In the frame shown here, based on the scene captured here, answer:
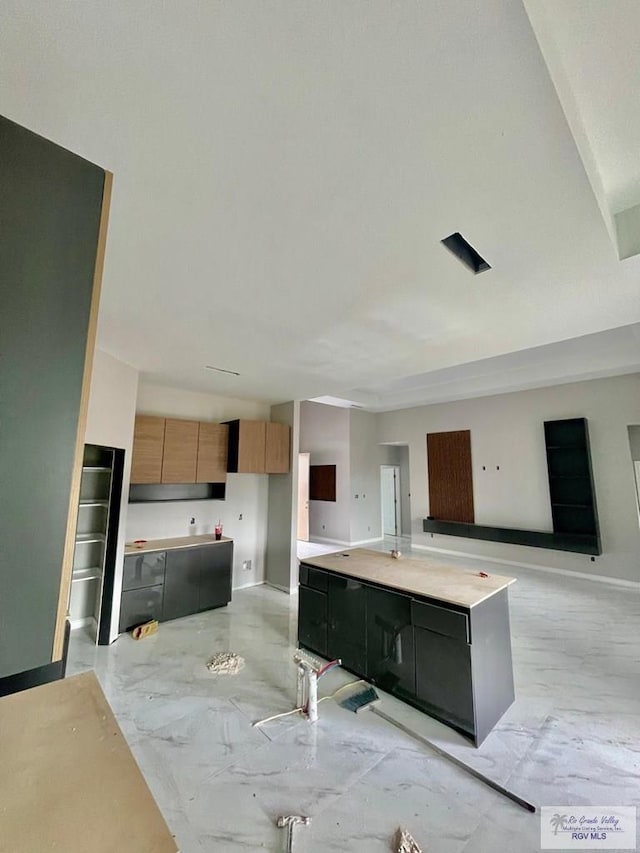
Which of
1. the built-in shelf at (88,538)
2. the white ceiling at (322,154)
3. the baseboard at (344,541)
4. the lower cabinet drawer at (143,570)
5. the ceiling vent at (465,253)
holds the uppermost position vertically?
the ceiling vent at (465,253)

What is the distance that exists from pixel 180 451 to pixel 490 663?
3839mm

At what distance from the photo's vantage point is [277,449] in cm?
520

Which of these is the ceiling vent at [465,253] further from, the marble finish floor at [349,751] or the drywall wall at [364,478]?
the drywall wall at [364,478]

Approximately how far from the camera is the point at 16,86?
107 cm

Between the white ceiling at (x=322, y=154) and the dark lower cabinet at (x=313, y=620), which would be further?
the dark lower cabinet at (x=313, y=620)

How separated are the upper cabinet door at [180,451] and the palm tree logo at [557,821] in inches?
163

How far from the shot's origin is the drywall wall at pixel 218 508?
4480 millimetres

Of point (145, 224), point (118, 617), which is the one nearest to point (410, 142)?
point (145, 224)

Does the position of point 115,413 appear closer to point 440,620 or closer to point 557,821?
point 440,620

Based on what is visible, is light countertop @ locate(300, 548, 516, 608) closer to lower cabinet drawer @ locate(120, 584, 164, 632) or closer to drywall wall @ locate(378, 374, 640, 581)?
lower cabinet drawer @ locate(120, 584, 164, 632)

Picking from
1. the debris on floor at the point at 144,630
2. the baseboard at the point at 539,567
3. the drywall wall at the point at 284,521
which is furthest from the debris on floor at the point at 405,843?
the baseboard at the point at 539,567

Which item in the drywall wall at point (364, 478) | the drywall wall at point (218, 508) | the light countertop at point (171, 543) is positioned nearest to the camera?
the light countertop at point (171, 543)

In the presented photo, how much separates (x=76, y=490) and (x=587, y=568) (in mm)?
7474

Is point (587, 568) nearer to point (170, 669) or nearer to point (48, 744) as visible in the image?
point (170, 669)
